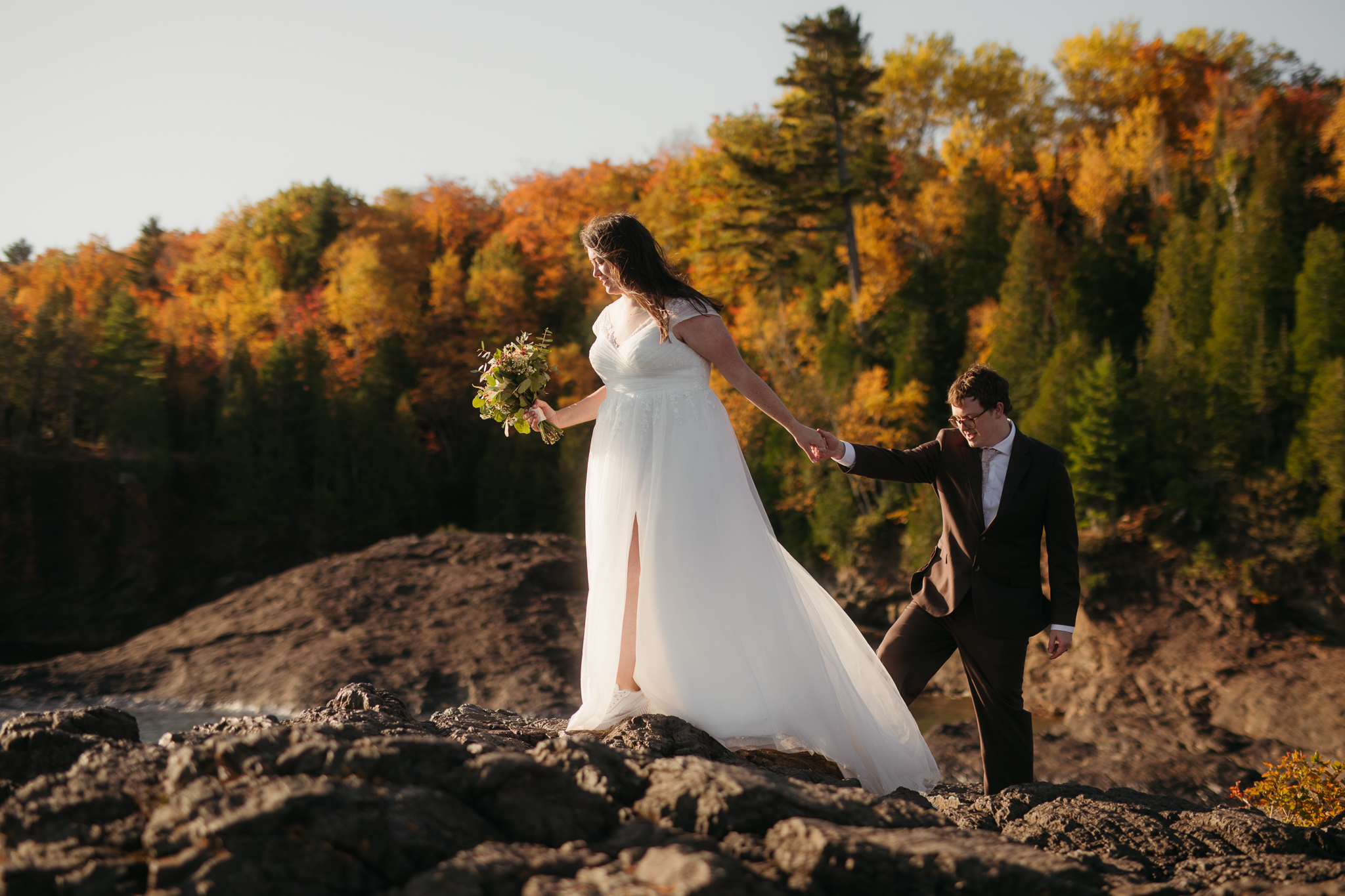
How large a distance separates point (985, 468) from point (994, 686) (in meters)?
1.05

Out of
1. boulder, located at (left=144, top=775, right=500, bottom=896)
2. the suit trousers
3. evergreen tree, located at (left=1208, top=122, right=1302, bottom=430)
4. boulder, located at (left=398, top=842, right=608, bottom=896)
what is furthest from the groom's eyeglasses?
evergreen tree, located at (left=1208, top=122, right=1302, bottom=430)

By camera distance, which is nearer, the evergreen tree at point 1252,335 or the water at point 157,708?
the water at point 157,708

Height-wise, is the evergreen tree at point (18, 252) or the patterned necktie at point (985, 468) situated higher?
the evergreen tree at point (18, 252)

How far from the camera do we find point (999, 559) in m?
3.99

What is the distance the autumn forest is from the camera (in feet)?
71.1

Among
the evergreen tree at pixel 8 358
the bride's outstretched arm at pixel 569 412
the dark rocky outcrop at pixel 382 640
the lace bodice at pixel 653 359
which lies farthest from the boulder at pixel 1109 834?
the evergreen tree at pixel 8 358

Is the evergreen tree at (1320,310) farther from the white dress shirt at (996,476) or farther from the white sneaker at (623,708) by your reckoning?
the white sneaker at (623,708)

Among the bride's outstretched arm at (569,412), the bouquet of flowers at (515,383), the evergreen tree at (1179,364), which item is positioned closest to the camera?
the bride's outstretched arm at (569,412)

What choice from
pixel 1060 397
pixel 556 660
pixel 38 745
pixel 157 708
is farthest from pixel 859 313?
pixel 38 745

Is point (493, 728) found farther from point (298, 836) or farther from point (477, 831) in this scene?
point (298, 836)

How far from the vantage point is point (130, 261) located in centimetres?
5588

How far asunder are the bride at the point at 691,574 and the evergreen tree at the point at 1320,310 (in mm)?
22767

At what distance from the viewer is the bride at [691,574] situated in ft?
12.2

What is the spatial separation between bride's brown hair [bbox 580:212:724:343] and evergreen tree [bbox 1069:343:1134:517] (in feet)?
65.6
